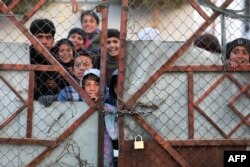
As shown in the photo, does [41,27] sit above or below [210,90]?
above

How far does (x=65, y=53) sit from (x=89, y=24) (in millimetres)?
730

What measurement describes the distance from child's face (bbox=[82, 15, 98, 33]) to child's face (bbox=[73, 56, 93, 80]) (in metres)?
0.71

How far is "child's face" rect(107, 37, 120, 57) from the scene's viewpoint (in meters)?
3.56

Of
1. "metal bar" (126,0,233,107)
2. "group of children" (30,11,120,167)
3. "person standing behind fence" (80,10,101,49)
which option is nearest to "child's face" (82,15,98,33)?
"person standing behind fence" (80,10,101,49)

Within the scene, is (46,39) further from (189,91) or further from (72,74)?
(189,91)

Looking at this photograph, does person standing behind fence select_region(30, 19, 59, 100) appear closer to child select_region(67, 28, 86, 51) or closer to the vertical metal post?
child select_region(67, 28, 86, 51)

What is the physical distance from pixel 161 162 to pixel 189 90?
55 centimetres

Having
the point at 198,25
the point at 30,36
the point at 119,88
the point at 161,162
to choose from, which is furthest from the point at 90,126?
the point at 198,25

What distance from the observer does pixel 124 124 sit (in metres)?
3.08

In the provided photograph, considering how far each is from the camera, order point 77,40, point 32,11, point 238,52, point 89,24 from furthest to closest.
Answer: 1. point 89,24
2. point 77,40
3. point 238,52
4. point 32,11

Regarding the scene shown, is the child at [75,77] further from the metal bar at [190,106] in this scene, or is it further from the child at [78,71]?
the metal bar at [190,106]

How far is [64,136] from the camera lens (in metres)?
3.09

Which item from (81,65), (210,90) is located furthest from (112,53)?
(210,90)

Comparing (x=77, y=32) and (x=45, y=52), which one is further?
(x=77, y=32)
